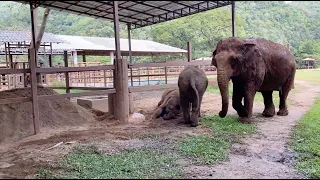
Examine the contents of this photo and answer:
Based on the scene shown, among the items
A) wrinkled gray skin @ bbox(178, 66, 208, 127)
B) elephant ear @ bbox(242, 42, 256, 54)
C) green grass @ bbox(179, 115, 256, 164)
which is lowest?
green grass @ bbox(179, 115, 256, 164)

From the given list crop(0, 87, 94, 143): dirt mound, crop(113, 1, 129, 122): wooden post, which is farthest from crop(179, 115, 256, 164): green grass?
crop(0, 87, 94, 143): dirt mound

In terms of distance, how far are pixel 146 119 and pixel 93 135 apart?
105 inches

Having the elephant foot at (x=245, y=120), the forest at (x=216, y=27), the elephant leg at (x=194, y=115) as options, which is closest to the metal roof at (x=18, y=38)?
the forest at (x=216, y=27)

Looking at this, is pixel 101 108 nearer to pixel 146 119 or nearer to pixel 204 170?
pixel 146 119

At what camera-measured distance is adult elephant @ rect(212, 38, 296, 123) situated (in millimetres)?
7414

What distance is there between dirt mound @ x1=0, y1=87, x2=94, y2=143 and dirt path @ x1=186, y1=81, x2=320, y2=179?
15.0 ft

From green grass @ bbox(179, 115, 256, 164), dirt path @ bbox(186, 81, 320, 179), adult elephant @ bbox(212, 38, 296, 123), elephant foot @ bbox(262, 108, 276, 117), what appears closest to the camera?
dirt path @ bbox(186, 81, 320, 179)

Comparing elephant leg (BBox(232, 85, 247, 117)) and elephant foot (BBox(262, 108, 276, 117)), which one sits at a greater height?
elephant leg (BBox(232, 85, 247, 117))

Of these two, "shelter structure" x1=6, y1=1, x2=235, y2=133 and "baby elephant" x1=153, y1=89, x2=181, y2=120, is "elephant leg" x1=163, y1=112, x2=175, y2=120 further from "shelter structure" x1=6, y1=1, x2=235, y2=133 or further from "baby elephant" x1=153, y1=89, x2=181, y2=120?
"shelter structure" x1=6, y1=1, x2=235, y2=133

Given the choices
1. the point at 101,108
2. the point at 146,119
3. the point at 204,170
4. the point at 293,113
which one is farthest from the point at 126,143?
the point at 293,113

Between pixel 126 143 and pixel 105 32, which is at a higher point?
pixel 105 32

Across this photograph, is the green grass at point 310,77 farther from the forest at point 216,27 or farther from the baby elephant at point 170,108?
the baby elephant at point 170,108

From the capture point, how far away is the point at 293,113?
962cm

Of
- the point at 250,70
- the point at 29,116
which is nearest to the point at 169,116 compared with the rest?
the point at 250,70
